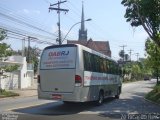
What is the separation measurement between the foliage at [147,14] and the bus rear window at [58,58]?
25.7ft

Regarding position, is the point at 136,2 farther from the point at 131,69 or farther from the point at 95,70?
the point at 131,69

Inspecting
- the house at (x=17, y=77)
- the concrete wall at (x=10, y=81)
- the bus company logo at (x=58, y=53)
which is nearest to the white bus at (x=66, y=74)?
the bus company logo at (x=58, y=53)

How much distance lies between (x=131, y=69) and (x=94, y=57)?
110 meters

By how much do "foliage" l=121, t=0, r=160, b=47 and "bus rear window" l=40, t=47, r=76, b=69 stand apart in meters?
7.84

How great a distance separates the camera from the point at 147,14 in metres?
25.4

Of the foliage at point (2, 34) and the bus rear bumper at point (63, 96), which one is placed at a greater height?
the foliage at point (2, 34)

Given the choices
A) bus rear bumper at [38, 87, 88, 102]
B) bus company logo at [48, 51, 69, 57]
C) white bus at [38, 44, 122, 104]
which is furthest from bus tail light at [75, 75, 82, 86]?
bus company logo at [48, 51, 69, 57]

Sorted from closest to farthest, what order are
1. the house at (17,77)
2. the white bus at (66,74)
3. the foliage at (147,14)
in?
the white bus at (66,74), the foliage at (147,14), the house at (17,77)

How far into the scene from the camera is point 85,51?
2002cm

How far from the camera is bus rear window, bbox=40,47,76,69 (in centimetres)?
1900

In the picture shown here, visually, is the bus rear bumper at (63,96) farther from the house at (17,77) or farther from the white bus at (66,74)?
the house at (17,77)

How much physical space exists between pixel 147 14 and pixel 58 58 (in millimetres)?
8655

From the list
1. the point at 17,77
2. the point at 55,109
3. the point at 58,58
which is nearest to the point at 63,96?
the point at 55,109

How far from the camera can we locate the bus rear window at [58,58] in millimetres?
19000
